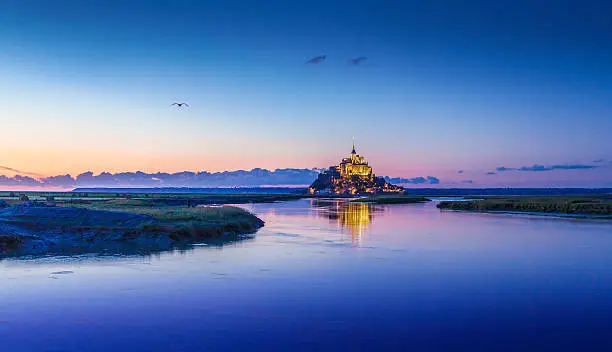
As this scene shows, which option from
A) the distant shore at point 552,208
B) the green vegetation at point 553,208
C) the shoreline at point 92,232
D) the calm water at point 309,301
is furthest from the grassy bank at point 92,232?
the green vegetation at point 553,208

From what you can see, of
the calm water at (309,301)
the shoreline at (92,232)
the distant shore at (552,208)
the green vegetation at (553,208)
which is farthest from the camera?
the green vegetation at (553,208)

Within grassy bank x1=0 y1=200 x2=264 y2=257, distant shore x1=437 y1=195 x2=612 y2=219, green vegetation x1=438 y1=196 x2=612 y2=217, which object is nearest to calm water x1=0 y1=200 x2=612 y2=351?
grassy bank x1=0 y1=200 x2=264 y2=257

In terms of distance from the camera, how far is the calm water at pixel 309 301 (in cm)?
1382

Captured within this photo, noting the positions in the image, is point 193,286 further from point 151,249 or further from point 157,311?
point 151,249

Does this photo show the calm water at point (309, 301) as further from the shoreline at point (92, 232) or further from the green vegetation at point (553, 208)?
the green vegetation at point (553, 208)

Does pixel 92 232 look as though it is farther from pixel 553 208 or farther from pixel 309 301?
pixel 553 208

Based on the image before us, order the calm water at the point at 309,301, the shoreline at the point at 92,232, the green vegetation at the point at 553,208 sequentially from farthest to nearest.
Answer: the green vegetation at the point at 553,208 → the shoreline at the point at 92,232 → the calm water at the point at 309,301

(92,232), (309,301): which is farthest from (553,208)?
(309,301)

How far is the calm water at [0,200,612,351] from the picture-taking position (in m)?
13.8

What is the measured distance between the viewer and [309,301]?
18.7 metres

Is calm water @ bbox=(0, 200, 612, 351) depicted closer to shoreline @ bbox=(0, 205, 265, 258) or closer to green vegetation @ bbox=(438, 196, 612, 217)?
shoreline @ bbox=(0, 205, 265, 258)

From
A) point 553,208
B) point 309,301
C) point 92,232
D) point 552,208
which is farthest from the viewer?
point 552,208

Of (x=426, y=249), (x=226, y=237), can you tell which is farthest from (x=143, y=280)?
(x=426, y=249)

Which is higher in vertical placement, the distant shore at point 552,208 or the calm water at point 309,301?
the distant shore at point 552,208
